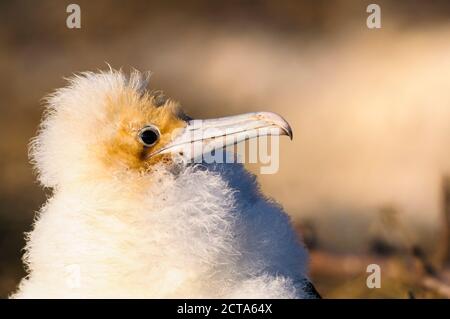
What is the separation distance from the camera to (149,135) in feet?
11.5

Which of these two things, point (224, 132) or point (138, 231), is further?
point (224, 132)

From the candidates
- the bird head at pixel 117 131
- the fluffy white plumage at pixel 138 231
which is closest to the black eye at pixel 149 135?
the bird head at pixel 117 131

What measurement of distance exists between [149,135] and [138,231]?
49 centimetres

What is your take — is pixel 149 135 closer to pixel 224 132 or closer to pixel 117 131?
pixel 117 131

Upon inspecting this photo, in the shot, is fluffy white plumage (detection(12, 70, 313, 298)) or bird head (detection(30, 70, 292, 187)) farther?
bird head (detection(30, 70, 292, 187))

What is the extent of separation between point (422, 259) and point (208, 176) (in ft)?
12.1

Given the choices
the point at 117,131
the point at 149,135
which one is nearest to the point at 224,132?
the point at 149,135

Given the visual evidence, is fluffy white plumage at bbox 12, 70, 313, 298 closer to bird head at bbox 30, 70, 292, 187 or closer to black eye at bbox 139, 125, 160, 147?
bird head at bbox 30, 70, 292, 187

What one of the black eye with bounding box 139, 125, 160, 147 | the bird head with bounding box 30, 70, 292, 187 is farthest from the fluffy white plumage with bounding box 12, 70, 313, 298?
the black eye with bounding box 139, 125, 160, 147

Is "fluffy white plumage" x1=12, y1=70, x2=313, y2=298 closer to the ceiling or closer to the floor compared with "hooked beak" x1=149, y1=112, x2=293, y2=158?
closer to the floor

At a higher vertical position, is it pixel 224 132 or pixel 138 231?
pixel 224 132

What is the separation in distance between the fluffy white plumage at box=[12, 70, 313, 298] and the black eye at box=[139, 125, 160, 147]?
12 cm

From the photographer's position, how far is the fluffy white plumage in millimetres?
3154

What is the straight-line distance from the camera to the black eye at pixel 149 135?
3.49 metres
